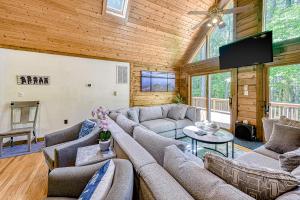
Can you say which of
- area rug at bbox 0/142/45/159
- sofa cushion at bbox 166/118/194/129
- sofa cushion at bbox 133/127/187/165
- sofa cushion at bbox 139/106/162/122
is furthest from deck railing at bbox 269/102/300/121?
area rug at bbox 0/142/45/159

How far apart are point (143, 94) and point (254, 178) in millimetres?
4700

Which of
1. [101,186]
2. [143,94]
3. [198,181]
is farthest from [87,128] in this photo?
[143,94]

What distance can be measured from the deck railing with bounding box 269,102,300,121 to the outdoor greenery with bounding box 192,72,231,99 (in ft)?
3.86

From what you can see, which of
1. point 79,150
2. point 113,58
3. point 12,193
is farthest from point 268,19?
point 12,193

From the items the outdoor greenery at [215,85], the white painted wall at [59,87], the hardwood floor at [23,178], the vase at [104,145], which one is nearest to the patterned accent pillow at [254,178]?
the vase at [104,145]

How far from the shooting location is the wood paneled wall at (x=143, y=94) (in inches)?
202

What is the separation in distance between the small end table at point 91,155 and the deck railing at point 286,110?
4116mm

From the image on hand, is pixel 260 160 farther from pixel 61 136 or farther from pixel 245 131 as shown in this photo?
pixel 61 136

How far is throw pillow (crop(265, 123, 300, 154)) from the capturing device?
70.2 inches

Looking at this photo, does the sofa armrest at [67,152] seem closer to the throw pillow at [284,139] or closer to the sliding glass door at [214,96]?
the throw pillow at [284,139]

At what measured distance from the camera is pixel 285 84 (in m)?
3.41

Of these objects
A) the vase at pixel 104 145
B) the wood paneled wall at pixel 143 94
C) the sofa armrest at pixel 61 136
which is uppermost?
the wood paneled wall at pixel 143 94

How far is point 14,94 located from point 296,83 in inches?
251

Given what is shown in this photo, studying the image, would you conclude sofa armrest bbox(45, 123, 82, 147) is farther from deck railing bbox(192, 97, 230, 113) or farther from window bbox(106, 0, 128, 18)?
deck railing bbox(192, 97, 230, 113)
